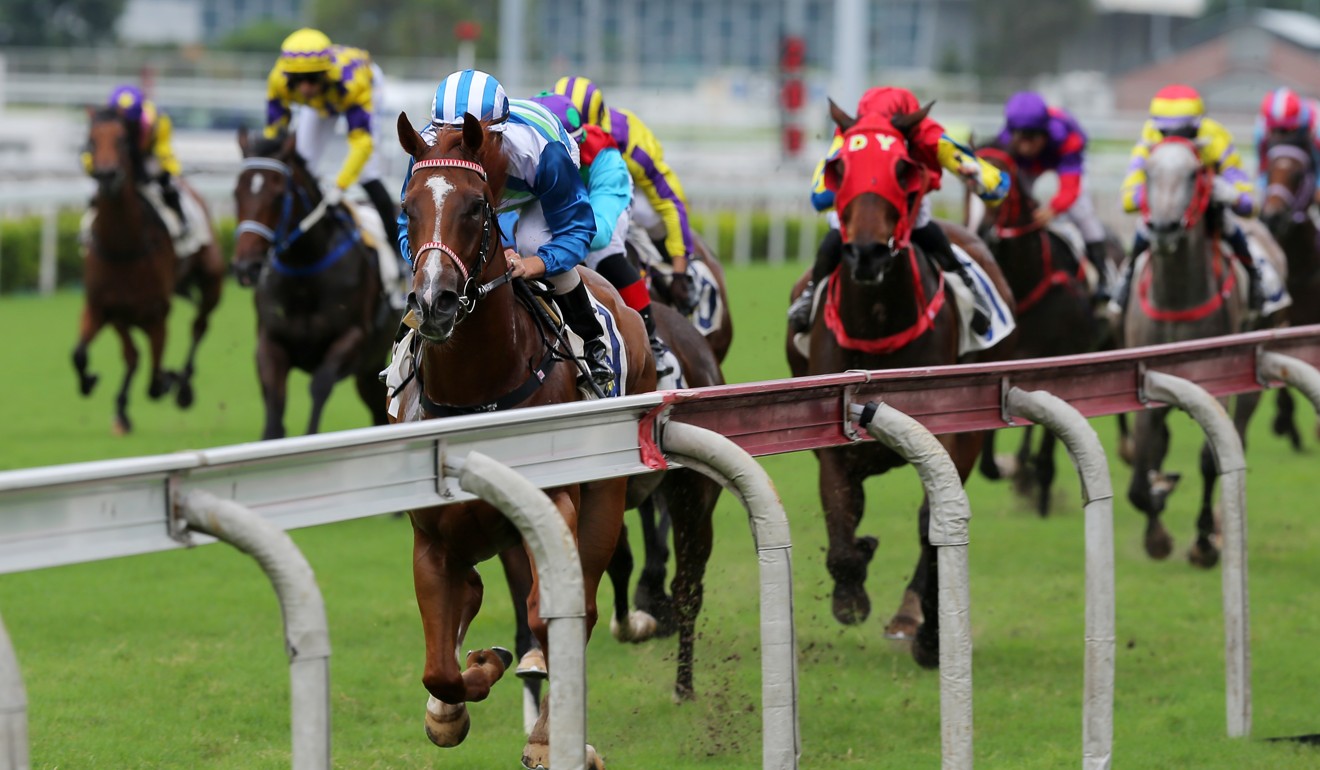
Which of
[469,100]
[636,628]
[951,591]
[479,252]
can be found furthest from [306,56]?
[951,591]

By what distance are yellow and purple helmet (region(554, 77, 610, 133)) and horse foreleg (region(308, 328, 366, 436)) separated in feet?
7.67

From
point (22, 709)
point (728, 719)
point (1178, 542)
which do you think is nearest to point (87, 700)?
point (728, 719)

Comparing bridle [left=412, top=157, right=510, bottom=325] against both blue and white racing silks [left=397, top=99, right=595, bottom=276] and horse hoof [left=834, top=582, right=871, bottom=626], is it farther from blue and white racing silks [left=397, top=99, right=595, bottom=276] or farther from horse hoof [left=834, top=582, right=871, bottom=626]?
horse hoof [left=834, top=582, right=871, bottom=626]

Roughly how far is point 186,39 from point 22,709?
68.0 metres

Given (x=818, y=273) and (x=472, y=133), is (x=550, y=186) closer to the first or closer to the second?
(x=472, y=133)

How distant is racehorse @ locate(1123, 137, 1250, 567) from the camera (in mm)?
7293

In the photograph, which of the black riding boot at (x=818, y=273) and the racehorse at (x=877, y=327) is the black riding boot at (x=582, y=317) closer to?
the racehorse at (x=877, y=327)

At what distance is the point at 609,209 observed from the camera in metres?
4.72

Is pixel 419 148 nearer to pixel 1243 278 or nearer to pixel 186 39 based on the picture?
pixel 1243 278

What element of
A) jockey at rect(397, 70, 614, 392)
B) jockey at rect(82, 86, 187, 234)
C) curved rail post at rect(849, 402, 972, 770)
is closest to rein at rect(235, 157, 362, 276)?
jockey at rect(82, 86, 187, 234)

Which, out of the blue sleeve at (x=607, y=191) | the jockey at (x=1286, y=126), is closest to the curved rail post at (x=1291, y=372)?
the blue sleeve at (x=607, y=191)

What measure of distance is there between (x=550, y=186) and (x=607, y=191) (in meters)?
0.68

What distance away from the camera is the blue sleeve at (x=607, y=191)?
15.2 ft

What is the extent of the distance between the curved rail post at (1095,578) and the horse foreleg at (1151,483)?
3.17 metres
